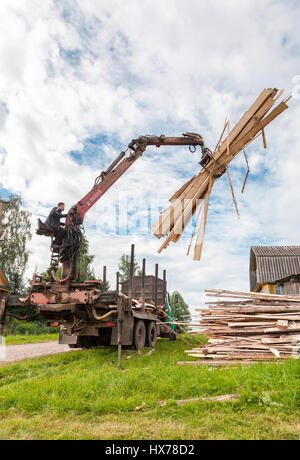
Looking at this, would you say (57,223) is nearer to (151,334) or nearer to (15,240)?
(151,334)

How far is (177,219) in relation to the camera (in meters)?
5.36

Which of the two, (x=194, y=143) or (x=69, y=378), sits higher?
(x=194, y=143)

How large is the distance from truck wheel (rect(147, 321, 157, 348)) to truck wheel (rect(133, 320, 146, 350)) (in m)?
0.41

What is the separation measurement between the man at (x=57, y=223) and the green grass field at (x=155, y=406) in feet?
11.9

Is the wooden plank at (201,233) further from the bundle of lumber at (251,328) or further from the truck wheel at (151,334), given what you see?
the truck wheel at (151,334)

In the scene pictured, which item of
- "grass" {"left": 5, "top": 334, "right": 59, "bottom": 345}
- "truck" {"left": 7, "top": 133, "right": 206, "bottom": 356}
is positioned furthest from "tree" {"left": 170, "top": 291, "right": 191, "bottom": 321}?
"grass" {"left": 5, "top": 334, "right": 59, "bottom": 345}

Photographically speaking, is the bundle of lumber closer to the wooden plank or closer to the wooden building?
the wooden plank

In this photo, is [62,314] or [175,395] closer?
[175,395]

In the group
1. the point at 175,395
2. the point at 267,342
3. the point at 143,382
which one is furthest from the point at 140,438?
the point at 267,342

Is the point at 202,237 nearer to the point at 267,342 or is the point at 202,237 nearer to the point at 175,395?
the point at 175,395
